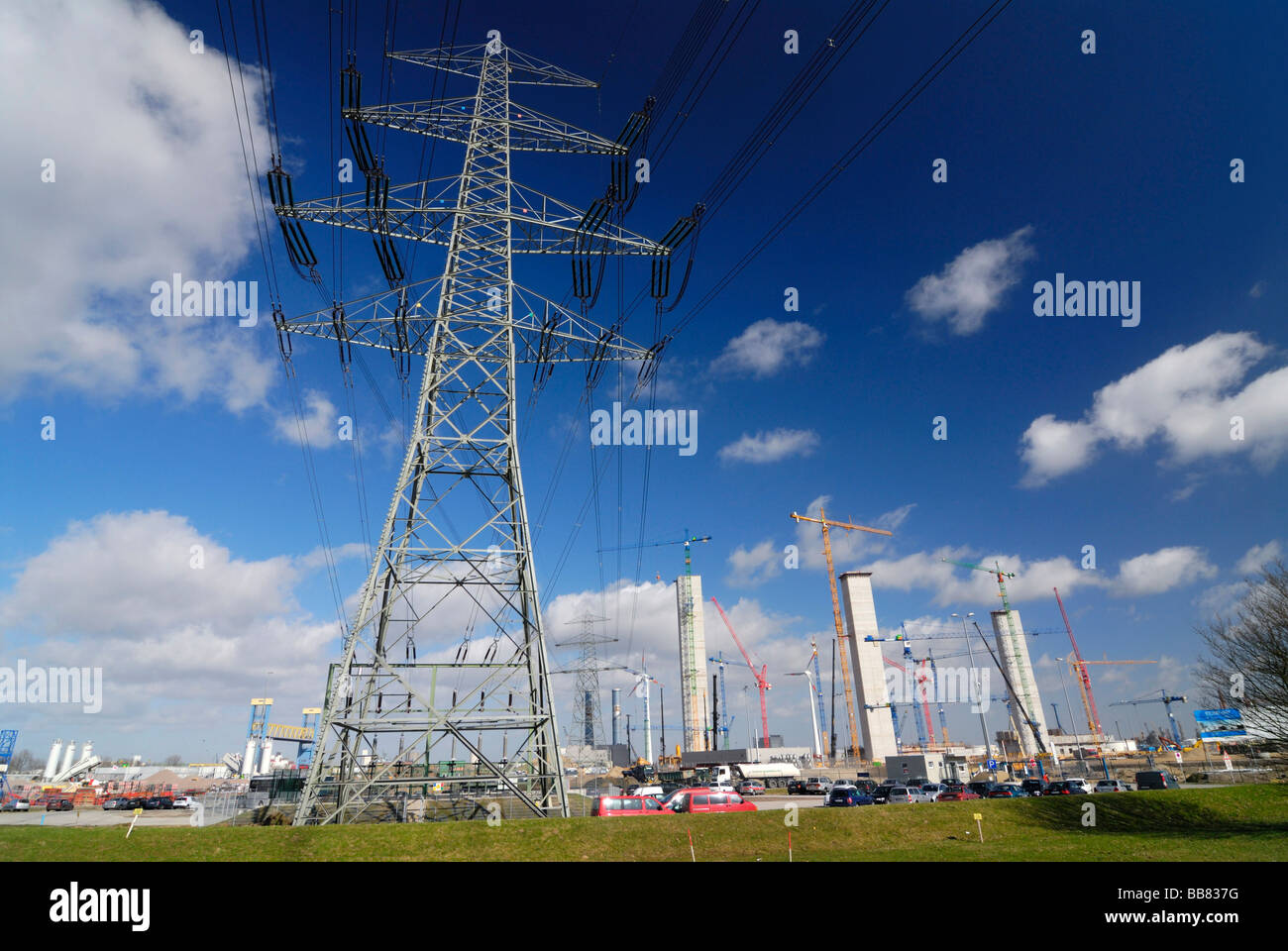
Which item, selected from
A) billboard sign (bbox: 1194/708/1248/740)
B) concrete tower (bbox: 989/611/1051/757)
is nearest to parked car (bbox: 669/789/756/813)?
billboard sign (bbox: 1194/708/1248/740)

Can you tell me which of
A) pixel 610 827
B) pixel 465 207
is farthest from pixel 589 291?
pixel 610 827

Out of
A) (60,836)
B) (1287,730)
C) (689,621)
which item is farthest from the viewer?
(689,621)

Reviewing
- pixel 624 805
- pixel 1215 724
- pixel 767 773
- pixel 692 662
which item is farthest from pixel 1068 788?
pixel 692 662

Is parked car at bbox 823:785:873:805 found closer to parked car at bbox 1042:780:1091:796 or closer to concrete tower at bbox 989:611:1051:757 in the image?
parked car at bbox 1042:780:1091:796

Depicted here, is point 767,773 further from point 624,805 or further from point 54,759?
point 54,759

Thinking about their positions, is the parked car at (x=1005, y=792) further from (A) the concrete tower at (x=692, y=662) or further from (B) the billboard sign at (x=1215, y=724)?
(A) the concrete tower at (x=692, y=662)
